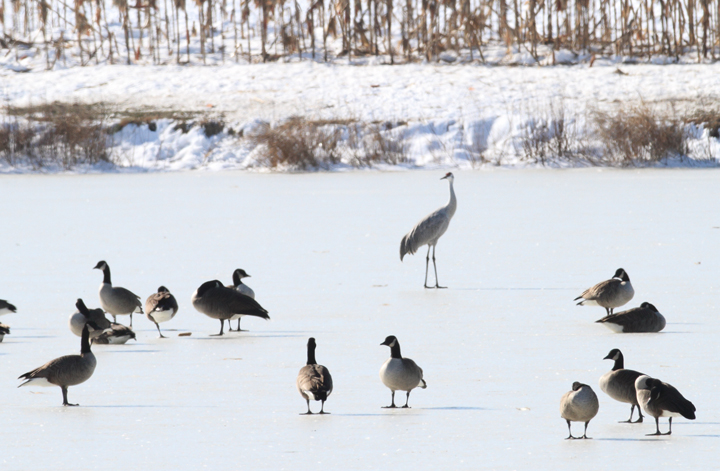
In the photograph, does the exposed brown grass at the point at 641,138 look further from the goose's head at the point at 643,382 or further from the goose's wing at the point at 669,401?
the goose's wing at the point at 669,401

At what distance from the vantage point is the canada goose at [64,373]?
526cm

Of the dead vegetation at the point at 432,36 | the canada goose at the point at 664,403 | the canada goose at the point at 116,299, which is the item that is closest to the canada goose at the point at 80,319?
the canada goose at the point at 116,299

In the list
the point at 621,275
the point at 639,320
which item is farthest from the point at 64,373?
the point at 621,275

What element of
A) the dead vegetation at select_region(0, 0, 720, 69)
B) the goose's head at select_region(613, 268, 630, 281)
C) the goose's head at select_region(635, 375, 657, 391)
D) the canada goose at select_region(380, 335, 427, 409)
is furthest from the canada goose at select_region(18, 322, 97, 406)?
the dead vegetation at select_region(0, 0, 720, 69)

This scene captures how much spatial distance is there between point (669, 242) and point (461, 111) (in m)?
19.7

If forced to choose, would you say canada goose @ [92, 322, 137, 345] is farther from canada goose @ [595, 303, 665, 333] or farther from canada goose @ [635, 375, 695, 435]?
canada goose @ [635, 375, 695, 435]

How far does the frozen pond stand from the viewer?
4422 millimetres

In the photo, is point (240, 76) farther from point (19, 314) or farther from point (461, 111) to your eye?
point (19, 314)

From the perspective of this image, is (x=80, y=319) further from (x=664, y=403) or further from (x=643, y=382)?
(x=664, y=403)

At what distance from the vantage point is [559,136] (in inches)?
1084

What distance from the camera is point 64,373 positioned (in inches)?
207

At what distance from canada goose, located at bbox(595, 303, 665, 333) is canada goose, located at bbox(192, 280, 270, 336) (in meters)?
2.52

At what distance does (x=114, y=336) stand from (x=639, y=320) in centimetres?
374

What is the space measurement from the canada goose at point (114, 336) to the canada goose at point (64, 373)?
141cm
